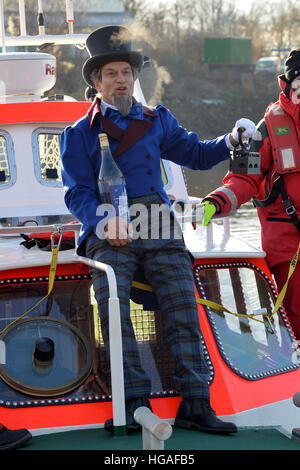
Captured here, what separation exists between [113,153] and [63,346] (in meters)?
1.09

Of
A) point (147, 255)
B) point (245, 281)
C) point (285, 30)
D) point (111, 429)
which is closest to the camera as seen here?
point (111, 429)

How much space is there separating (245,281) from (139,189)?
106 cm

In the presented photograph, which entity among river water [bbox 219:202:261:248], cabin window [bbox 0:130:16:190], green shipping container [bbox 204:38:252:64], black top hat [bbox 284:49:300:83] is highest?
green shipping container [bbox 204:38:252:64]

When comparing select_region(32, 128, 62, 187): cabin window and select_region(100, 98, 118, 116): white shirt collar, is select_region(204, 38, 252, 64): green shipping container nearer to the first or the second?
select_region(32, 128, 62, 187): cabin window

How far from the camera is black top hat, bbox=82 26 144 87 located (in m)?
5.04

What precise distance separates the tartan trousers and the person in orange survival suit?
961mm

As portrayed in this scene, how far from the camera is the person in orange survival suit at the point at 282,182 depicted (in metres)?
5.79

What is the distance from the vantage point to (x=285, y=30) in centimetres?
3647

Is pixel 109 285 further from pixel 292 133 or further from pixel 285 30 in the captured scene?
pixel 285 30

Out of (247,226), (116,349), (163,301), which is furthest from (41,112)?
(247,226)

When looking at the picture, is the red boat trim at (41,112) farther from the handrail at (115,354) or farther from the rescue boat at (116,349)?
the handrail at (115,354)

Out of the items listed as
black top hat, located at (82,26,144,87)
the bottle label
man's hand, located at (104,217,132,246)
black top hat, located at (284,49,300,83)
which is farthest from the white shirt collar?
black top hat, located at (284,49,300,83)

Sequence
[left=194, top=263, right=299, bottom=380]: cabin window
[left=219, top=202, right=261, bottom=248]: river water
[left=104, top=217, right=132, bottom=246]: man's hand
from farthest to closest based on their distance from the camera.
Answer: [left=219, top=202, right=261, bottom=248]: river water → [left=194, top=263, right=299, bottom=380]: cabin window → [left=104, top=217, right=132, bottom=246]: man's hand
